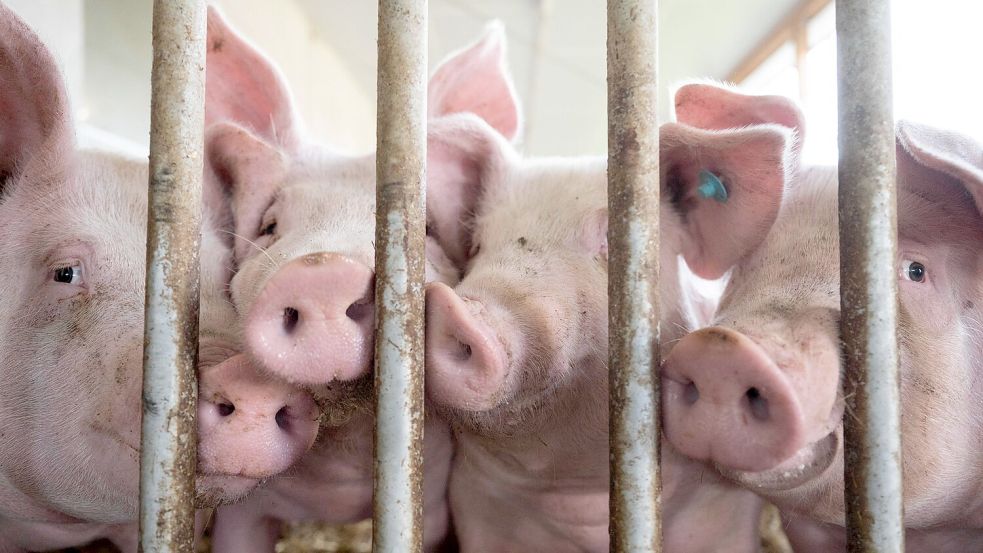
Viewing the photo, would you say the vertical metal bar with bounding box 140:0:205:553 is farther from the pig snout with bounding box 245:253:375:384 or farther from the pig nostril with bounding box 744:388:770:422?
the pig nostril with bounding box 744:388:770:422

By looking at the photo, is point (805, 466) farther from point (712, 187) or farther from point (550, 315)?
point (712, 187)

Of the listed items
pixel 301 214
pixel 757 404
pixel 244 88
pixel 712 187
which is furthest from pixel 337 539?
pixel 757 404

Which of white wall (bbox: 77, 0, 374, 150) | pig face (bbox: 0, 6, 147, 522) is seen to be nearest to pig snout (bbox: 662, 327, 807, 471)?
pig face (bbox: 0, 6, 147, 522)

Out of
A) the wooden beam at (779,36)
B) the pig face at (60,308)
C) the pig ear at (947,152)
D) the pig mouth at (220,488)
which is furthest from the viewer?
the wooden beam at (779,36)

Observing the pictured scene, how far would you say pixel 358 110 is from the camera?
1082 cm

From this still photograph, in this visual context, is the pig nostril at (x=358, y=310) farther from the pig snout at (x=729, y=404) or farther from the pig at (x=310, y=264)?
the pig snout at (x=729, y=404)

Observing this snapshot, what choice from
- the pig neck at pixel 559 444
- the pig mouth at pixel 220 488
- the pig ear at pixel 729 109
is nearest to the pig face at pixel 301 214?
the pig mouth at pixel 220 488

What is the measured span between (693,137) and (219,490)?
53.7 inches

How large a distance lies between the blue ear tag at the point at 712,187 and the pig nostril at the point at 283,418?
4.00ft

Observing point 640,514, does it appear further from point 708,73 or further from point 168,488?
point 708,73

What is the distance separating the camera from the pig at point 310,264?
158 cm

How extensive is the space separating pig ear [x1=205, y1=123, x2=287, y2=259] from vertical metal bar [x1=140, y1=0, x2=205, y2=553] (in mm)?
959

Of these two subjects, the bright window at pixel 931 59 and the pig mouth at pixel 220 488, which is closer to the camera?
the pig mouth at pixel 220 488

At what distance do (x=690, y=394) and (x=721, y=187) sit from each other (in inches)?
29.0
